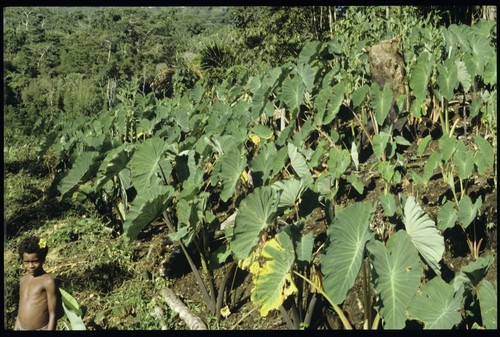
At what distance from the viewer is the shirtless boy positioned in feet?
9.00

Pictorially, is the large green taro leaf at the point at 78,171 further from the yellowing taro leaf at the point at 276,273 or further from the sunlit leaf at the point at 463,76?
the sunlit leaf at the point at 463,76

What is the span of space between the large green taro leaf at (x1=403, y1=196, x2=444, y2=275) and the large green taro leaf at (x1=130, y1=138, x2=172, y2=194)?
68.7 inches

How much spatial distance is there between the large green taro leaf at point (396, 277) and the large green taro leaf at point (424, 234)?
0.31 m

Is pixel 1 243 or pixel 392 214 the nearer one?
pixel 392 214

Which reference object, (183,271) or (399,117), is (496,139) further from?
(183,271)

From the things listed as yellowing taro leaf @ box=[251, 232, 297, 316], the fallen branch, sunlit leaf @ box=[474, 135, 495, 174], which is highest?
sunlit leaf @ box=[474, 135, 495, 174]

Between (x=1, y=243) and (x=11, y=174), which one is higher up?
(x=1, y=243)

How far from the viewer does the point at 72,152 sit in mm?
5633

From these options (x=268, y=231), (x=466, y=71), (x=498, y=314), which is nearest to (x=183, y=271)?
(x=268, y=231)

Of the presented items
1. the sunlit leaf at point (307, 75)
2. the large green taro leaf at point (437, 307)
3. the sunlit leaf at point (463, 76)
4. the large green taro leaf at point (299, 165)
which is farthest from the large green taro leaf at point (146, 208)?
the sunlit leaf at point (463, 76)

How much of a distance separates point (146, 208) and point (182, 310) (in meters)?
0.74

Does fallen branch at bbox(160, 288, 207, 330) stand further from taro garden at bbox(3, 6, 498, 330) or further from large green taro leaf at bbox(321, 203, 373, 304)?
large green taro leaf at bbox(321, 203, 373, 304)

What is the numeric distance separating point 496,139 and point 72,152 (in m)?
3.99

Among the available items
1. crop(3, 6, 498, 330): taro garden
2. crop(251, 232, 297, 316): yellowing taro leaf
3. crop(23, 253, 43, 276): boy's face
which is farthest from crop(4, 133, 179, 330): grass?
crop(251, 232, 297, 316): yellowing taro leaf
